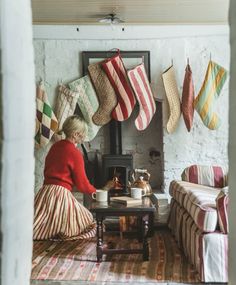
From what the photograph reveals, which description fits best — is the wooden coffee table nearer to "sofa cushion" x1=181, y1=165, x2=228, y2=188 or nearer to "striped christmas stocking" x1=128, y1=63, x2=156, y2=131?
"sofa cushion" x1=181, y1=165, x2=228, y2=188

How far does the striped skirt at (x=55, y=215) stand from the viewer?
4.38 m

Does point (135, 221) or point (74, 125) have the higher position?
point (74, 125)

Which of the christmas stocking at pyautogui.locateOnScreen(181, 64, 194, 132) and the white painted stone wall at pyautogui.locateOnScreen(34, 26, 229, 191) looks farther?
the white painted stone wall at pyautogui.locateOnScreen(34, 26, 229, 191)

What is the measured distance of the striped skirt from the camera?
438cm

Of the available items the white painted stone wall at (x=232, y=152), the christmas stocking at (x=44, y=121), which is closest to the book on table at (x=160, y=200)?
the christmas stocking at (x=44, y=121)

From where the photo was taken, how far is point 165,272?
3527mm

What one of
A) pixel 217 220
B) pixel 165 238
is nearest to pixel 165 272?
pixel 217 220

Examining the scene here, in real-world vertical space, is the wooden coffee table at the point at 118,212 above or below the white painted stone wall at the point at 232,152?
below

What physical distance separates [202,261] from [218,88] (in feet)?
8.32

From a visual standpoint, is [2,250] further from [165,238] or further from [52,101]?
[52,101]

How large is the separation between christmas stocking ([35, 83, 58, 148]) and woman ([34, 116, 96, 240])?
3.15ft

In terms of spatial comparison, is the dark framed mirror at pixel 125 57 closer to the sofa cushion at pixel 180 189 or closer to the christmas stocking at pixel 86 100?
the christmas stocking at pixel 86 100

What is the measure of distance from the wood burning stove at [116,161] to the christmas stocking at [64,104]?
53 centimetres

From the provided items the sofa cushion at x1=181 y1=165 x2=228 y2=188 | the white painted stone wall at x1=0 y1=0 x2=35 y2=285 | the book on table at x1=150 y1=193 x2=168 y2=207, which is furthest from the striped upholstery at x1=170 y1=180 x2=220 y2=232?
the white painted stone wall at x1=0 y1=0 x2=35 y2=285
